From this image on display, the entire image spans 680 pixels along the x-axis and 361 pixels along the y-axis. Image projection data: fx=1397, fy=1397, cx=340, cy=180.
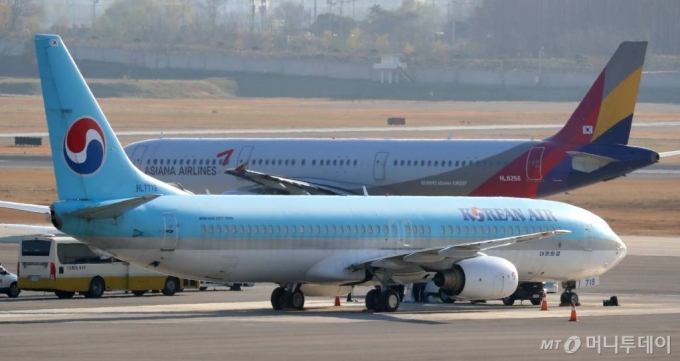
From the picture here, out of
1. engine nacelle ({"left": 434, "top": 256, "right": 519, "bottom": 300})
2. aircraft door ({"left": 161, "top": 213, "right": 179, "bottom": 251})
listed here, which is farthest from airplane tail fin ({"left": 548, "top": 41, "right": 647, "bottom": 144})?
aircraft door ({"left": 161, "top": 213, "right": 179, "bottom": 251})

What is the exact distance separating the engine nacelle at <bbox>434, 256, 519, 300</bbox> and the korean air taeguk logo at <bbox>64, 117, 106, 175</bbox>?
950cm

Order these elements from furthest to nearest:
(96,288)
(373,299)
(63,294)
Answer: (96,288) → (63,294) → (373,299)

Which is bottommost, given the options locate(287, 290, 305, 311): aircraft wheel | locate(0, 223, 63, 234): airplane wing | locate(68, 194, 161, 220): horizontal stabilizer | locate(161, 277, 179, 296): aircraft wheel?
locate(161, 277, 179, 296): aircraft wheel

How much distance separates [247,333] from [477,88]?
15906 cm

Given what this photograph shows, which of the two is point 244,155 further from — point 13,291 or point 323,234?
point 323,234

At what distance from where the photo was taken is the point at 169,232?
3362cm

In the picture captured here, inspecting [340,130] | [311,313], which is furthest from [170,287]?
[340,130]

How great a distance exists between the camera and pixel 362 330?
31109 millimetres

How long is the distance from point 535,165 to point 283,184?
10054mm

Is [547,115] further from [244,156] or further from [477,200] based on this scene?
[477,200]

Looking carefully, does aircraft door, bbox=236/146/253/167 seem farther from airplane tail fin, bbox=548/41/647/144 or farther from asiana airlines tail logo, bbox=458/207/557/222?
asiana airlines tail logo, bbox=458/207/557/222

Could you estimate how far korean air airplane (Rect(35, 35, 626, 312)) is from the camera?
3275 centimetres

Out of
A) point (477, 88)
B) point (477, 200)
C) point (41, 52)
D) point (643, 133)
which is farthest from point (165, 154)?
point (477, 88)

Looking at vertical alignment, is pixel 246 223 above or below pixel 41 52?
below
